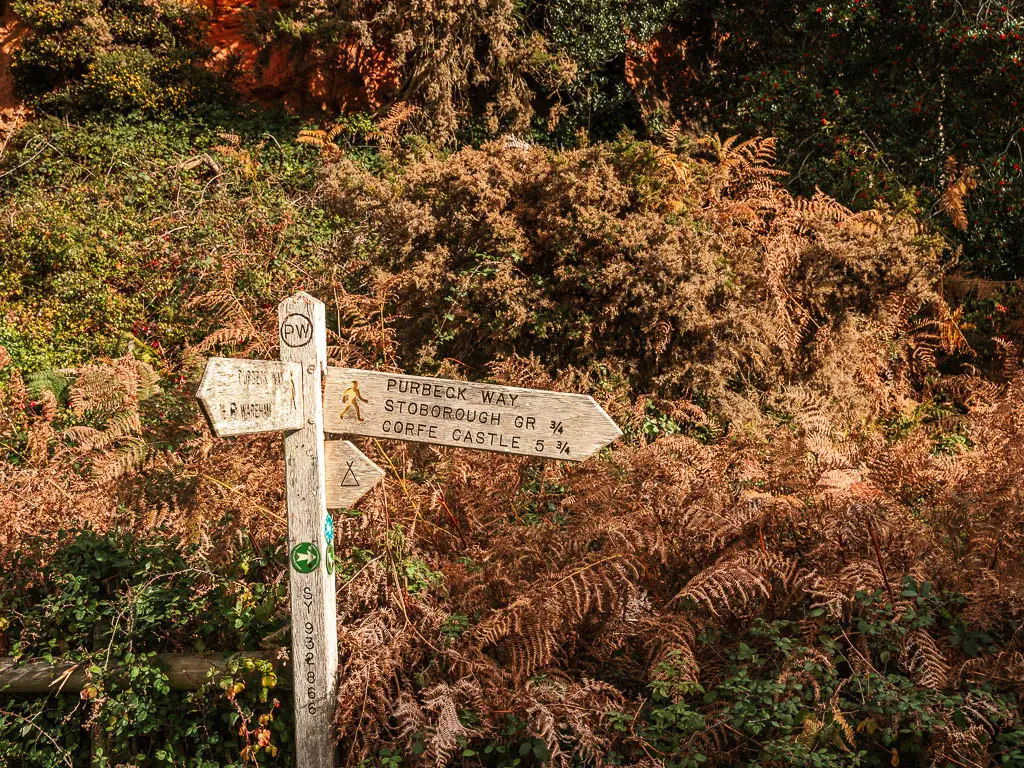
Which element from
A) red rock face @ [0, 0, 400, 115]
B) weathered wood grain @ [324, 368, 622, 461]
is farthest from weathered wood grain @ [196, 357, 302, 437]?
red rock face @ [0, 0, 400, 115]

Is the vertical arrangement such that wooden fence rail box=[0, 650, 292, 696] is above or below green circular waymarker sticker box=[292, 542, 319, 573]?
below

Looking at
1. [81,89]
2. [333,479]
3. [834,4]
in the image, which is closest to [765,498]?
[333,479]

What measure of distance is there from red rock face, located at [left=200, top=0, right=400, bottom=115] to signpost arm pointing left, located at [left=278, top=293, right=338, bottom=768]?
940 cm

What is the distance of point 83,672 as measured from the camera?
145 inches

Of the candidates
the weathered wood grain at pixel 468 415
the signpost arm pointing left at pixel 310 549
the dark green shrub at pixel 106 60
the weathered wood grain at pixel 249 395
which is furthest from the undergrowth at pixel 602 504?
the dark green shrub at pixel 106 60

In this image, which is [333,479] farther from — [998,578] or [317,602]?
[998,578]

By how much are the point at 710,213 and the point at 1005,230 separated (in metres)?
4.06

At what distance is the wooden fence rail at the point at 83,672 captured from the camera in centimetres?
360

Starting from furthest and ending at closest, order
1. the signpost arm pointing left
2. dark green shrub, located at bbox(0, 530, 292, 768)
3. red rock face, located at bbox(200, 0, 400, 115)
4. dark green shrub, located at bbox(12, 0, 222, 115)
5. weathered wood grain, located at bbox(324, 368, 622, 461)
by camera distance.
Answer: red rock face, located at bbox(200, 0, 400, 115) → dark green shrub, located at bbox(12, 0, 222, 115) → dark green shrub, located at bbox(0, 530, 292, 768) → the signpost arm pointing left → weathered wood grain, located at bbox(324, 368, 622, 461)

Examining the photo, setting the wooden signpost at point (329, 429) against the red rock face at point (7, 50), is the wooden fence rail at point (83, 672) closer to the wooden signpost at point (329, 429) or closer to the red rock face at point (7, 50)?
the wooden signpost at point (329, 429)

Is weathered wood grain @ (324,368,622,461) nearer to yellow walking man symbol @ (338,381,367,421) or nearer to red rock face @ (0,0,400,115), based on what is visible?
yellow walking man symbol @ (338,381,367,421)

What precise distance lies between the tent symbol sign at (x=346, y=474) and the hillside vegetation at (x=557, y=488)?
1.60 ft

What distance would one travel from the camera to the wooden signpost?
3.20 metres

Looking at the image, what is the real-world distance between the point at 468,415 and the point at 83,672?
2.07 metres
